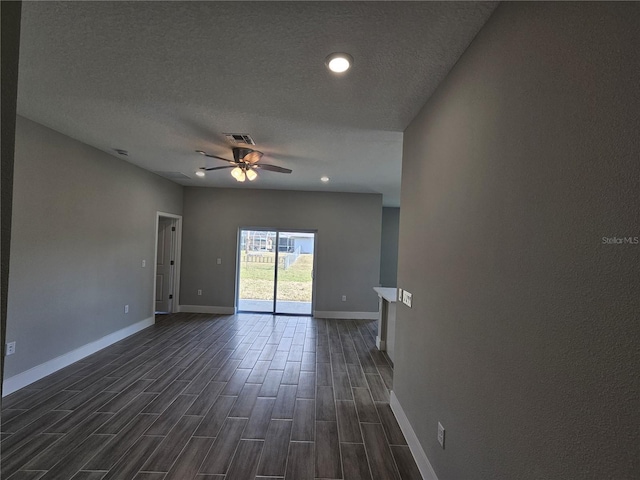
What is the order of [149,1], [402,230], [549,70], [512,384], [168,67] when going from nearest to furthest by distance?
[549,70] < [512,384] < [149,1] < [168,67] < [402,230]

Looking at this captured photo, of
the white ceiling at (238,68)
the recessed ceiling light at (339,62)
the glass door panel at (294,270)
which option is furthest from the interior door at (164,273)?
the recessed ceiling light at (339,62)

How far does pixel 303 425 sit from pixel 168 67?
9.66ft

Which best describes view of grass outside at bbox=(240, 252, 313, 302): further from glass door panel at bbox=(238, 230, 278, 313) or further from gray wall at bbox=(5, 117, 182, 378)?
gray wall at bbox=(5, 117, 182, 378)

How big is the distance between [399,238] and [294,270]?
388 cm

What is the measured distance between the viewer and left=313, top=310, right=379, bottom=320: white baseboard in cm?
621

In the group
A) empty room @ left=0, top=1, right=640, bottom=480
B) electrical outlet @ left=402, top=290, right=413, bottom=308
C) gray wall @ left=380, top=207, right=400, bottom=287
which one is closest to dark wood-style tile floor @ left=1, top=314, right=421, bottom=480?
empty room @ left=0, top=1, right=640, bottom=480

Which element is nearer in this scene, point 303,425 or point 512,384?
point 512,384

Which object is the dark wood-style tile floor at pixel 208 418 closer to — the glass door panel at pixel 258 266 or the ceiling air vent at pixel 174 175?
the glass door panel at pixel 258 266

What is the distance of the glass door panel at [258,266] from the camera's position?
6.33m

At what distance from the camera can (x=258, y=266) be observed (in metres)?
6.36

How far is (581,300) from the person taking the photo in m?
0.81

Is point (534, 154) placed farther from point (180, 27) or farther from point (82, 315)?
point (82, 315)

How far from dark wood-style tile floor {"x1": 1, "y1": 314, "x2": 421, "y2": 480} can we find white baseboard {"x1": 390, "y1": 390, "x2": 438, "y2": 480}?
57 mm

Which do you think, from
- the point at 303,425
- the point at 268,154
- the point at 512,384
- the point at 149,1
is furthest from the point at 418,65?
the point at 303,425
